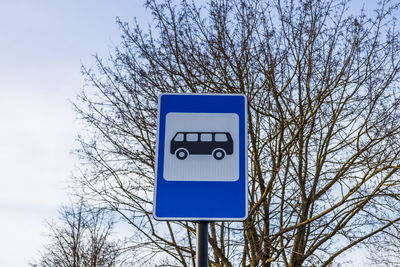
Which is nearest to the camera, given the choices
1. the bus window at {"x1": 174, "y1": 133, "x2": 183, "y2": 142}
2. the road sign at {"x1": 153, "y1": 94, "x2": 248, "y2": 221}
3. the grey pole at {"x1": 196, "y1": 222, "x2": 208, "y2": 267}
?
the grey pole at {"x1": 196, "y1": 222, "x2": 208, "y2": 267}

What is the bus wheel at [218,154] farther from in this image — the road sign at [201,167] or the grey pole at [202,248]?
the grey pole at [202,248]

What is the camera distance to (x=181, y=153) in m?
2.25

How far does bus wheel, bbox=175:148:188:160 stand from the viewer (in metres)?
2.24

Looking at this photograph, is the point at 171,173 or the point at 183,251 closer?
the point at 171,173

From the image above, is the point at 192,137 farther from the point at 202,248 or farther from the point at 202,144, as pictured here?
the point at 202,248

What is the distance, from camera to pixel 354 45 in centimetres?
845

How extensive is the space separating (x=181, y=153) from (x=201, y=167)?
0.12m

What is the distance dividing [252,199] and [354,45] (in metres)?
3.39

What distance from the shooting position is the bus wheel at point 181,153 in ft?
7.35

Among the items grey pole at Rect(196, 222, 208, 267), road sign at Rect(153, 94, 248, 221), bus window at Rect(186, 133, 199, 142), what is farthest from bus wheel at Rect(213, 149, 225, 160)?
grey pole at Rect(196, 222, 208, 267)

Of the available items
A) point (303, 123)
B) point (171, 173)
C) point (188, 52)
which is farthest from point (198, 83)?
point (171, 173)

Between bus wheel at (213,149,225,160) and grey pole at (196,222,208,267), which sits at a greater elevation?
bus wheel at (213,149,225,160)

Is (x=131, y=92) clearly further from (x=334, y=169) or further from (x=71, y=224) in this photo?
(x=71, y=224)

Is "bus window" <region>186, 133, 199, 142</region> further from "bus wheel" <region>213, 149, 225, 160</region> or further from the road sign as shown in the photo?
"bus wheel" <region>213, 149, 225, 160</region>
